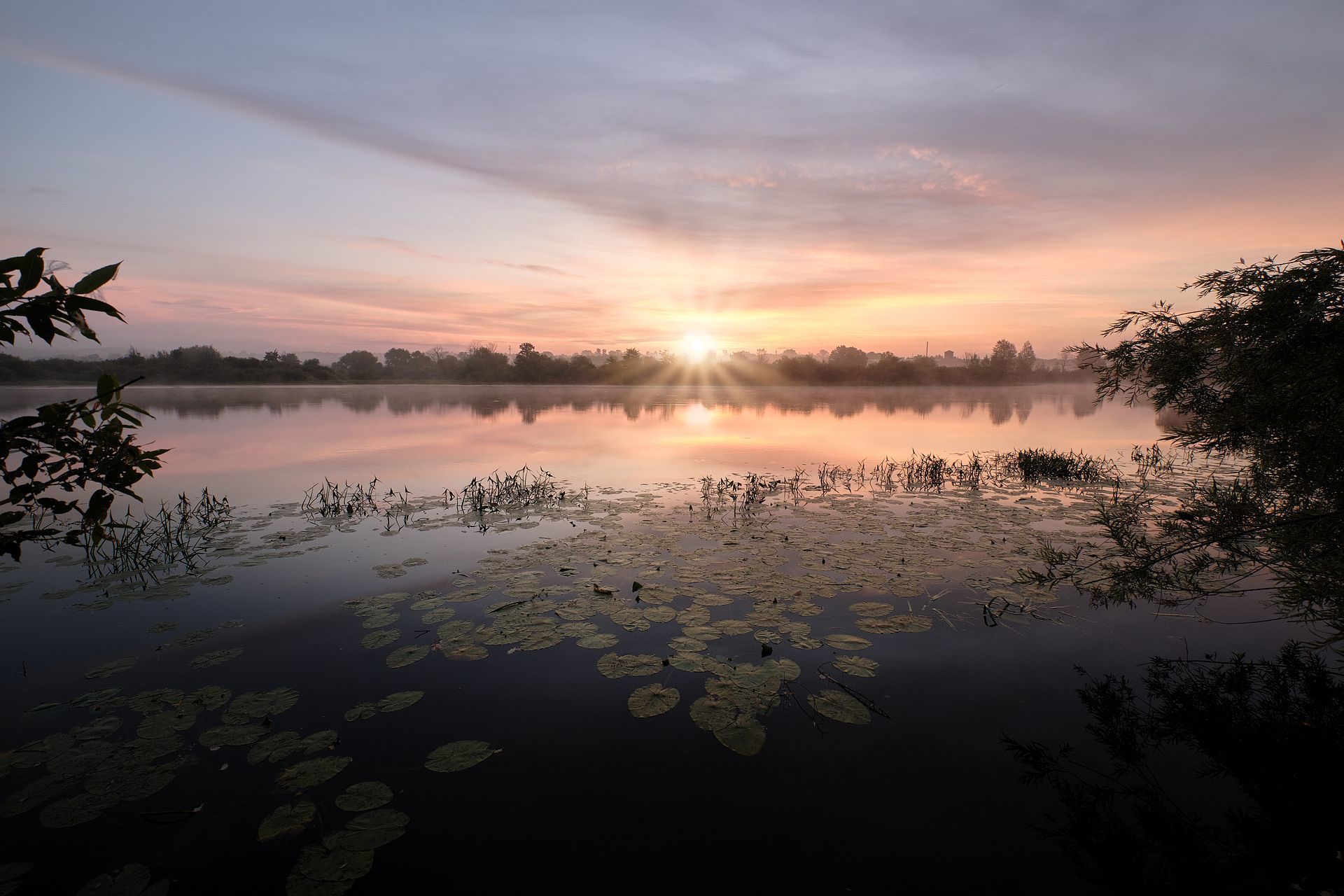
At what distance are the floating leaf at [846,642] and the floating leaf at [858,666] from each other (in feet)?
0.57

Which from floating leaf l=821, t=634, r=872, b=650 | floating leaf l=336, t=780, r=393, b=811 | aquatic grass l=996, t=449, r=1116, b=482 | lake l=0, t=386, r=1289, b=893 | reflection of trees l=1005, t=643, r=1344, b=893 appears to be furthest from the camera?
aquatic grass l=996, t=449, r=1116, b=482

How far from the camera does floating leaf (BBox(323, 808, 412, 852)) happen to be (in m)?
3.36

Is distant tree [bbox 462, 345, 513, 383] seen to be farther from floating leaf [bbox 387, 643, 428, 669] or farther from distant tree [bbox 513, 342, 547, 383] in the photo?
floating leaf [bbox 387, 643, 428, 669]

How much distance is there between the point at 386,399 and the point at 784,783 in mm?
52200

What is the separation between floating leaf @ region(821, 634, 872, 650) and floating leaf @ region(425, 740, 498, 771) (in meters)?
3.32

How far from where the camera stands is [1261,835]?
139 inches

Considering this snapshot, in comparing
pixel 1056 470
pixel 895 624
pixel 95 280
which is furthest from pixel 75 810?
pixel 1056 470

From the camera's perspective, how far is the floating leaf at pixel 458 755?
407 centimetres

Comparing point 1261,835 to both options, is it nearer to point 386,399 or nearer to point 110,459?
point 110,459

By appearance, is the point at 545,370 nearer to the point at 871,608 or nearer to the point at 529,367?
the point at 529,367

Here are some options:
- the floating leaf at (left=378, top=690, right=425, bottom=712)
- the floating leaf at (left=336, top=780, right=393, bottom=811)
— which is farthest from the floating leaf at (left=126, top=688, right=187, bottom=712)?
the floating leaf at (left=336, top=780, right=393, bottom=811)

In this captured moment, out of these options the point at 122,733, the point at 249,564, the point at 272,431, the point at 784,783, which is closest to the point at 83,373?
the point at 272,431

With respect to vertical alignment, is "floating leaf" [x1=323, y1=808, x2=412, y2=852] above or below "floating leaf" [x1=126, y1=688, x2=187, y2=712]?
below

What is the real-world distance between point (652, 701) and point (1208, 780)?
4072 millimetres
